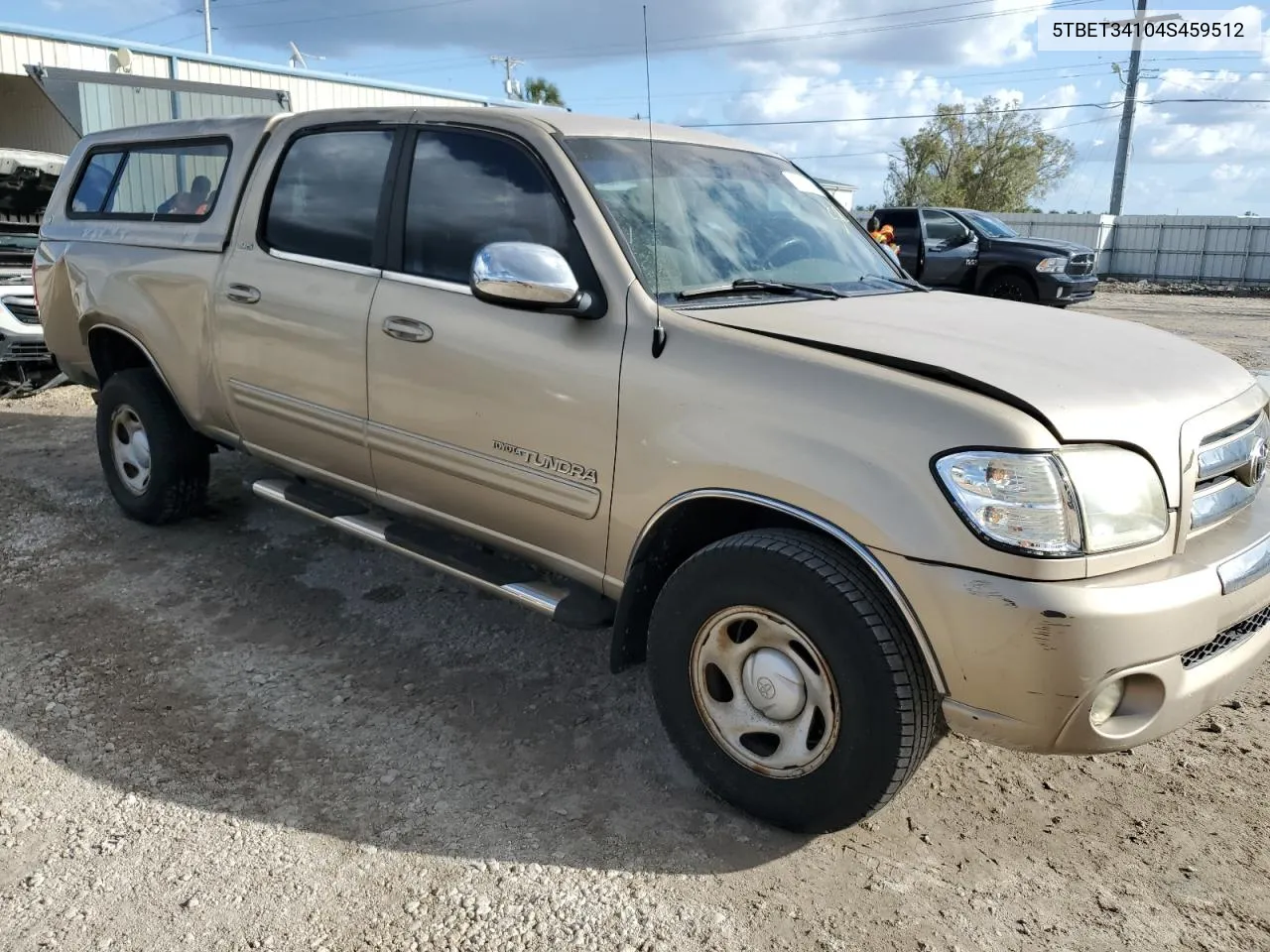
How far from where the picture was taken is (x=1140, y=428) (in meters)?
2.44

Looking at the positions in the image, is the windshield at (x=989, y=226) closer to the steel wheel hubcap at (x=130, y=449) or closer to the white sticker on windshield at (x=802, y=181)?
the white sticker on windshield at (x=802, y=181)

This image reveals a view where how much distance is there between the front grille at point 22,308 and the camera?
27.6 ft

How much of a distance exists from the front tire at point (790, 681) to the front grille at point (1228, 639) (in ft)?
2.07

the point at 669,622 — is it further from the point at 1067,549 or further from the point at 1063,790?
the point at 1063,790

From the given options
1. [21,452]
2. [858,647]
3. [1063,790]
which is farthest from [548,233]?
[21,452]

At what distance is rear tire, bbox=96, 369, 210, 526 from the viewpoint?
16.2 feet

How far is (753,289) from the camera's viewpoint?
10.6 feet

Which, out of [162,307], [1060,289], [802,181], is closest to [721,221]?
[802,181]

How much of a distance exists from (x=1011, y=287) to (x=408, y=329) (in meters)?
14.8

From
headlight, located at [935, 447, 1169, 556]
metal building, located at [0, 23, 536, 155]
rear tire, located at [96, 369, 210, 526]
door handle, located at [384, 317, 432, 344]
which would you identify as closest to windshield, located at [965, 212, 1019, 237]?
metal building, located at [0, 23, 536, 155]

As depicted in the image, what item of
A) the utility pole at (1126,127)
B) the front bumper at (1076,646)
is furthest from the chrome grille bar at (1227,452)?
the utility pole at (1126,127)

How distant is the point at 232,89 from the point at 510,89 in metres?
19.8

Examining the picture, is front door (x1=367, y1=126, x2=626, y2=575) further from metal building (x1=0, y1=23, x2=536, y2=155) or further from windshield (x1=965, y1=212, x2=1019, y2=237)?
windshield (x1=965, y1=212, x2=1019, y2=237)

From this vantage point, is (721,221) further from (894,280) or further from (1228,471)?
(1228,471)
